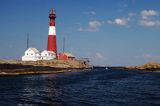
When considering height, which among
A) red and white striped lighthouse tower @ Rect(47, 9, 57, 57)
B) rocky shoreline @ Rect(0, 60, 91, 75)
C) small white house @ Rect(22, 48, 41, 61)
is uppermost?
red and white striped lighthouse tower @ Rect(47, 9, 57, 57)

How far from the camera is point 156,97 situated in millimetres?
36281


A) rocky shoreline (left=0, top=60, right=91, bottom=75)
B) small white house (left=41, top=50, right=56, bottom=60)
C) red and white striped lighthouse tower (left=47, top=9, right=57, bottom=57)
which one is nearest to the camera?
rocky shoreline (left=0, top=60, right=91, bottom=75)

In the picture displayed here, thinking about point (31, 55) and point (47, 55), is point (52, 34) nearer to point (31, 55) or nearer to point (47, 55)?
point (47, 55)

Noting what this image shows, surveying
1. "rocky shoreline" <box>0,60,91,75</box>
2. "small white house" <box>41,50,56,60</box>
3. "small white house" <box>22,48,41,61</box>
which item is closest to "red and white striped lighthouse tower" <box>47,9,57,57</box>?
"small white house" <box>41,50,56,60</box>

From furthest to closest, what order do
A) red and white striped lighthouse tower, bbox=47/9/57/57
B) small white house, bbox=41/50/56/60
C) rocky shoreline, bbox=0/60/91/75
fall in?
small white house, bbox=41/50/56/60 < red and white striped lighthouse tower, bbox=47/9/57/57 < rocky shoreline, bbox=0/60/91/75

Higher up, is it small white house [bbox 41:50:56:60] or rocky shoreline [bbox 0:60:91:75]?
small white house [bbox 41:50:56:60]

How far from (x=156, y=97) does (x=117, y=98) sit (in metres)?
4.46

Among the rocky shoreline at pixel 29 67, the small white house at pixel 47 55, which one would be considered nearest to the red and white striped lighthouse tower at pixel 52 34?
the small white house at pixel 47 55

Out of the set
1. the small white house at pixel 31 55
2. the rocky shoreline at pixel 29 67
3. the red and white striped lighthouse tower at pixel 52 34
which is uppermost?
the red and white striped lighthouse tower at pixel 52 34

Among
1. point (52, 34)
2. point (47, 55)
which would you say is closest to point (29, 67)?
point (52, 34)

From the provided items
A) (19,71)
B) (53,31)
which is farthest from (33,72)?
(53,31)

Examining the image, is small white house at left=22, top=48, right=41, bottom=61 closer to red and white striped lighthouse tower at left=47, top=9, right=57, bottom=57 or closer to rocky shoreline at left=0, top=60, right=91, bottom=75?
red and white striped lighthouse tower at left=47, top=9, right=57, bottom=57

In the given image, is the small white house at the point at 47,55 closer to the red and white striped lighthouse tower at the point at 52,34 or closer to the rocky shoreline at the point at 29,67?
the red and white striped lighthouse tower at the point at 52,34

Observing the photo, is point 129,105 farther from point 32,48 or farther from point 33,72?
point 32,48
